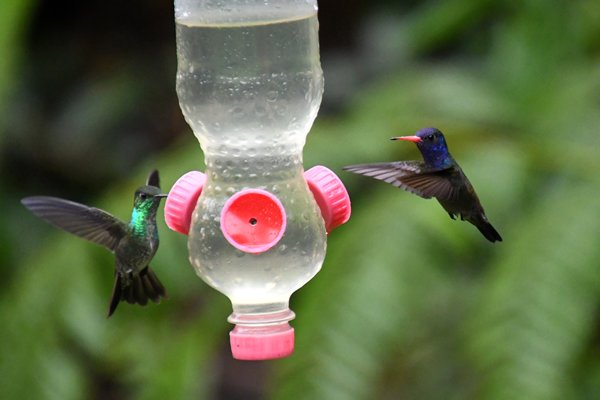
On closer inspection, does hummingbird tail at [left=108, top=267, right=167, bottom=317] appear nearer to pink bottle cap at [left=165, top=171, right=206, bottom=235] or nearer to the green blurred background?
pink bottle cap at [left=165, top=171, right=206, bottom=235]

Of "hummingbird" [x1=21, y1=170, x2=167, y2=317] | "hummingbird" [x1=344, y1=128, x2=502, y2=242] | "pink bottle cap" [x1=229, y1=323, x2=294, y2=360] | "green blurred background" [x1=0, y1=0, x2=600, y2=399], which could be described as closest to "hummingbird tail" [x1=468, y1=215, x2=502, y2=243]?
"hummingbird" [x1=344, y1=128, x2=502, y2=242]

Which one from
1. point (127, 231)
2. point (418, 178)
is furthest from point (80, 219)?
point (418, 178)

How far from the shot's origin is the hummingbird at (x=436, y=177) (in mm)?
1754

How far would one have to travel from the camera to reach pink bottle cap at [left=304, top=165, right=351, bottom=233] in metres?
1.90

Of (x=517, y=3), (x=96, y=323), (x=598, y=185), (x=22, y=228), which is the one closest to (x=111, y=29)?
(x=22, y=228)

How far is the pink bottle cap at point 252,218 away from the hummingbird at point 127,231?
0.10 meters

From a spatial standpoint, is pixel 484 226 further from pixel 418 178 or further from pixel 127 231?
pixel 127 231

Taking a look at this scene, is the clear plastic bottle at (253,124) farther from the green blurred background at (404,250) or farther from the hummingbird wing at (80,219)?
the green blurred background at (404,250)

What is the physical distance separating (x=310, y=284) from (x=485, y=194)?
1.70 feet

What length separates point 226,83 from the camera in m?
1.96

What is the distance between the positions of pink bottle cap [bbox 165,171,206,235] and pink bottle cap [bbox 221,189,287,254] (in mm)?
108

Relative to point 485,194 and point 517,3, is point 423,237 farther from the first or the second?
point 517,3

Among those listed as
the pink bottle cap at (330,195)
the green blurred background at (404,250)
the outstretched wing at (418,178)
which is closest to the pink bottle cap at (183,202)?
the pink bottle cap at (330,195)

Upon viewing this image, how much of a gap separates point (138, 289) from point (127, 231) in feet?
0.28
